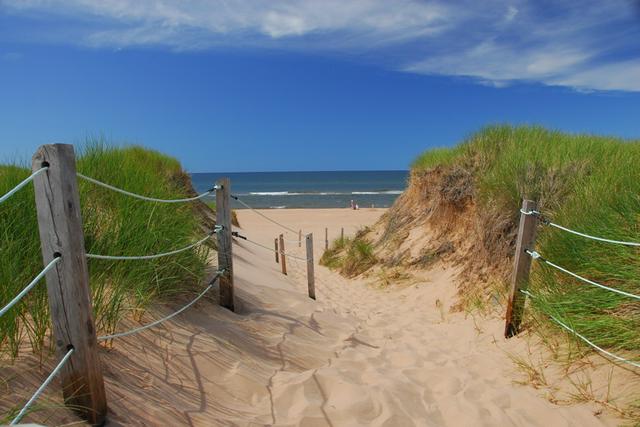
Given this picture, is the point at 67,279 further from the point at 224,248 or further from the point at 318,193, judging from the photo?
the point at 318,193

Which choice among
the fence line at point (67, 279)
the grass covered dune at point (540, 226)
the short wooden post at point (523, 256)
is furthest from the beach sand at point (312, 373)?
the grass covered dune at point (540, 226)

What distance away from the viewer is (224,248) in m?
4.86

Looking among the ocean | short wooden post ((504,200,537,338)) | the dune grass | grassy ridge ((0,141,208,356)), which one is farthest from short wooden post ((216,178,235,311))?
the ocean

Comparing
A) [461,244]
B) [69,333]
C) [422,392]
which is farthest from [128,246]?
[461,244]

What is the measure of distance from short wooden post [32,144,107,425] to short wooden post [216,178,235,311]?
2.59 metres

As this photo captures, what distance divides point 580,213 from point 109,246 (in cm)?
424

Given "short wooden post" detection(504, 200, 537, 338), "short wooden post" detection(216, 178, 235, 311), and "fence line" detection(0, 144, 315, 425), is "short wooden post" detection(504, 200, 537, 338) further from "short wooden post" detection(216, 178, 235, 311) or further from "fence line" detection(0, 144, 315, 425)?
"fence line" detection(0, 144, 315, 425)

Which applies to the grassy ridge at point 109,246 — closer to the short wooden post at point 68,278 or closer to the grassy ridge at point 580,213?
the short wooden post at point 68,278

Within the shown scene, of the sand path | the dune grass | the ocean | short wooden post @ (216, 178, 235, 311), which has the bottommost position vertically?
the ocean

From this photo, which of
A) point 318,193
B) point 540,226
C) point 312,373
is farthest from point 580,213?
point 318,193

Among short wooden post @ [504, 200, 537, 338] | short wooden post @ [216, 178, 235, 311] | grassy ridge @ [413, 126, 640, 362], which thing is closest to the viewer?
grassy ridge @ [413, 126, 640, 362]

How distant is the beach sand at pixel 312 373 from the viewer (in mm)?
2799

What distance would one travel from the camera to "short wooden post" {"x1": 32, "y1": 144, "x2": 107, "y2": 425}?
2074 mm

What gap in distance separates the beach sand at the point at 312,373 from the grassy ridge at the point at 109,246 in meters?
0.28
